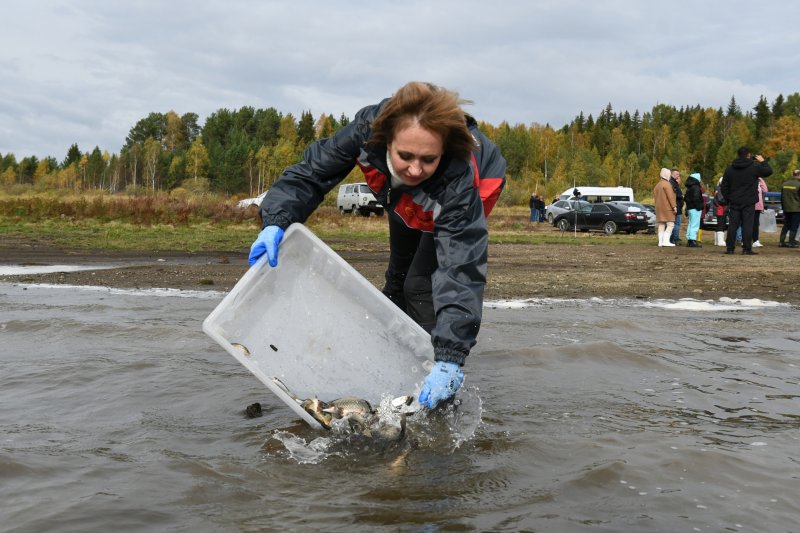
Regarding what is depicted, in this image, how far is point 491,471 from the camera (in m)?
2.98

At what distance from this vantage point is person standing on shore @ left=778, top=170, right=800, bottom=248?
15758mm

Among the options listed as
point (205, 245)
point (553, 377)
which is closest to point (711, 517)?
point (553, 377)

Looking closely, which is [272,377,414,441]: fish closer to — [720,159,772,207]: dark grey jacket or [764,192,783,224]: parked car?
[720,159,772,207]: dark grey jacket

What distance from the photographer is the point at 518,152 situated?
117m

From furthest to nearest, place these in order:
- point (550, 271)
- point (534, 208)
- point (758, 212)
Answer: point (534, 208) < point (758, 212) < point (550, 271)

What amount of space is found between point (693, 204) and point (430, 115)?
1575 centimetres

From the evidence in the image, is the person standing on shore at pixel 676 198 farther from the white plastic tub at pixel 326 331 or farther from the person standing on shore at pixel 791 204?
the white plastic tub at pixel 326 331

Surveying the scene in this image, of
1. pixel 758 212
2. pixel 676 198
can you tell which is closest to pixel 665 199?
pixel 676 198

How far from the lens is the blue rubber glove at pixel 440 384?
3.13 metres

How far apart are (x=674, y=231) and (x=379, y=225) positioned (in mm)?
9808

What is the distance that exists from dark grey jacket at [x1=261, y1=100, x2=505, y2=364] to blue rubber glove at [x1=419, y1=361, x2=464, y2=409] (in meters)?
0.04

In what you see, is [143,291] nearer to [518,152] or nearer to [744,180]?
[744,180]

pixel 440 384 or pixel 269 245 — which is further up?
pixel 269 245

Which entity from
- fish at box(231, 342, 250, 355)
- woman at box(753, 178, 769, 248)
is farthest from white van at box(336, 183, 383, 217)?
fish at box(231, 342, 250, 355)
